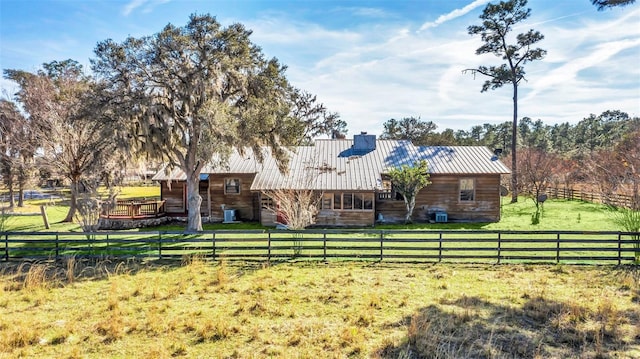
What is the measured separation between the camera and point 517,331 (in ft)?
21.0

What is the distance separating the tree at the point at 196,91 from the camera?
44.9 ft

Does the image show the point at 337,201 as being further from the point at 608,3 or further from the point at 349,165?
the point at 608,3

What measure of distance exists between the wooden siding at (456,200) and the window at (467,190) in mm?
169

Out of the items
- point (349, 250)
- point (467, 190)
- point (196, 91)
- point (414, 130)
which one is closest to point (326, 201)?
point (349, 250)

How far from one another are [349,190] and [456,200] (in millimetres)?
6559

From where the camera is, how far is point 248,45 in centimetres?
1510

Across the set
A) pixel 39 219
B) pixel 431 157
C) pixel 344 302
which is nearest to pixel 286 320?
pixel 344 302

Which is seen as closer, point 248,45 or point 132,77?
point 132,77

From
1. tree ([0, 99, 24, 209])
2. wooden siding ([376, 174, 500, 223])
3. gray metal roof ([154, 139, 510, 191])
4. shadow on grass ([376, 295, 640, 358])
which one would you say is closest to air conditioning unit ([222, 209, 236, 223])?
gray metal roof ([154, 139, 510, 191])

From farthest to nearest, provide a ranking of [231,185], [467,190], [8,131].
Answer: [8,131]
[231,185]
[467,190]

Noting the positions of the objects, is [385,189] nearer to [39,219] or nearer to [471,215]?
[471,215]

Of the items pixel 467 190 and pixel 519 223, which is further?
pixel 467 190

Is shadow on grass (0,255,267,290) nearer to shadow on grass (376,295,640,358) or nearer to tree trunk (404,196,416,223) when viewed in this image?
shadow on grass (376,295,640,358)

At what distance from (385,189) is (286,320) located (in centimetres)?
1282
